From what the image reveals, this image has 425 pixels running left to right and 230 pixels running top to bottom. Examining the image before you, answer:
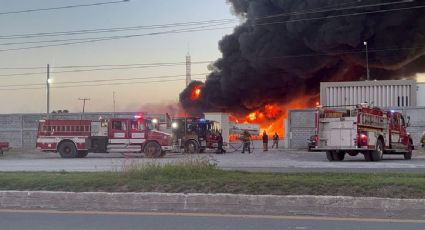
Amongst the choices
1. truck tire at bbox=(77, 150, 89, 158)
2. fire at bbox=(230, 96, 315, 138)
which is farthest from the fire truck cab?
fire at bbox=(230, 96, 315, 138)

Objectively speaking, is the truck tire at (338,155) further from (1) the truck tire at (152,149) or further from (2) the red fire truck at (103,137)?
(1) the truck tire at (152,149)

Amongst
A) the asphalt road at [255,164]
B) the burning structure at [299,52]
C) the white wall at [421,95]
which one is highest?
the burning structure at [299,52]

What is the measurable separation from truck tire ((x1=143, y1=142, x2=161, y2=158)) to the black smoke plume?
2413cm

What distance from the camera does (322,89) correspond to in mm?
40781

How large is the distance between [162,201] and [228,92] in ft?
154

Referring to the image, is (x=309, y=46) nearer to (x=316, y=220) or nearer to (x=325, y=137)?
(x=325, y=137)

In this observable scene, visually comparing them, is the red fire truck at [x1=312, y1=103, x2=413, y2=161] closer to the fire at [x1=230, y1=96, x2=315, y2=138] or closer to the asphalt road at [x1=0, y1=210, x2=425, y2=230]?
the asphalt road at [x1=0, y1=210, x2=425, y2=230]

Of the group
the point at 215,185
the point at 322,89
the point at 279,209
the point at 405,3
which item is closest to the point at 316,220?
the point at 279,209

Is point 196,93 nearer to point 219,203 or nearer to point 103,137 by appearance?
point 103,137

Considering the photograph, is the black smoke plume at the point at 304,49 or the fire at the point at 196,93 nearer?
the black smoke plume at the point at 304,49

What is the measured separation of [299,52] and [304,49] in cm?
59

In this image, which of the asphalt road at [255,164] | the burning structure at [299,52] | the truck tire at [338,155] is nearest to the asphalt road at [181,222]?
the asphalt road at [255,164]

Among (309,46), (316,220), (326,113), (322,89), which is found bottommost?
(316,220)

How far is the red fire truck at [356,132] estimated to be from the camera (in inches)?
864
